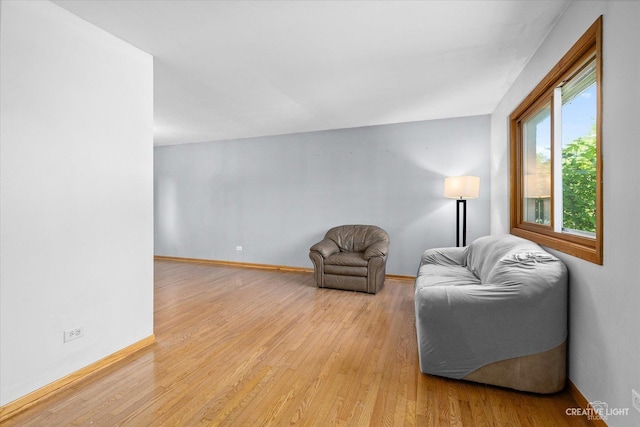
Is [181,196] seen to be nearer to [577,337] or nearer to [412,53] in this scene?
[412,53]

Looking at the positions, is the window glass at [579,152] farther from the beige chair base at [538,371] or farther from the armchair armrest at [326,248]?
the armchair armrest at [326,248]

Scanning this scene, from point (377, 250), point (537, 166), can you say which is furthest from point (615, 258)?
point (377, 250)

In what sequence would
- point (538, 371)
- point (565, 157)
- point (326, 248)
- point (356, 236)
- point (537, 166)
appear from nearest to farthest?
1. point (538, 371)
2. point (565, 157)
3. point (537, 166)
4. point (326, 248)
5. point (356, 236)

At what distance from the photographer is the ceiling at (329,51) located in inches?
79.6

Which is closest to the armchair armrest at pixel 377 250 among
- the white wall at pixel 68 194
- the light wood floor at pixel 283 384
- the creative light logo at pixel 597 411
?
the light wood floor at pixel 283 384

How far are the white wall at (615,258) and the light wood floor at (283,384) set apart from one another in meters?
0.32

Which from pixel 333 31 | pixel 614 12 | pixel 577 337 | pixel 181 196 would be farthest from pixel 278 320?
pixel 181 196

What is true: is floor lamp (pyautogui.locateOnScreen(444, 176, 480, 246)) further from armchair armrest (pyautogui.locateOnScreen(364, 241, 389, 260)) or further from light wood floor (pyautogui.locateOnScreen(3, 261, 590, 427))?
light wood floor (pyautogui.locateOnScreen(3, 261, 590, 427))

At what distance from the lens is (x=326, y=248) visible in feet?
14.7

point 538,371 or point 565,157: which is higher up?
point 565,157

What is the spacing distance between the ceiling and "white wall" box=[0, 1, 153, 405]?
291 mm

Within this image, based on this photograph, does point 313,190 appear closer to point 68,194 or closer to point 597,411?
point 68,194

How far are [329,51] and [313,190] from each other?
9.78 feet

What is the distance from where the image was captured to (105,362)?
2229mm
